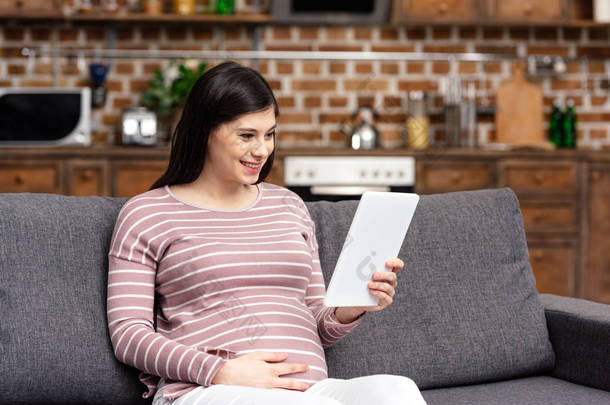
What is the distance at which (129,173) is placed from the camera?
3.74 m

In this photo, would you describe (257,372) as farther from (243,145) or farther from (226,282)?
(243,145)

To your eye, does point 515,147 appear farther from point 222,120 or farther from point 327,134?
point 222,120

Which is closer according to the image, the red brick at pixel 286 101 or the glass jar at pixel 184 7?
the glass jar at pixel 184 7

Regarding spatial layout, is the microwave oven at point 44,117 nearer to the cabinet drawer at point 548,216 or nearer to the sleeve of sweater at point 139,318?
the cabinet drawer at point 548,216

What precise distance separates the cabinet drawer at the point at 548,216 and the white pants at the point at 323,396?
109 inches

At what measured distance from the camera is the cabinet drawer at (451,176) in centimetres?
386

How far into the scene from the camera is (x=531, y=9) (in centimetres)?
419

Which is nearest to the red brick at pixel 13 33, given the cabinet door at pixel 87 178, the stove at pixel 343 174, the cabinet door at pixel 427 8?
the cabinet door at pixel 87 178

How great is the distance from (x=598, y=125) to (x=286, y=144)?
1.91m

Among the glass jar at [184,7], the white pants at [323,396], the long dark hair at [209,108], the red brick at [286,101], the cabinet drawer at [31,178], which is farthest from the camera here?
the red brick at [286,101]

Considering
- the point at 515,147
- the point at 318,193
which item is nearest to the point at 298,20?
the point at 318,193

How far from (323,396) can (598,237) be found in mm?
3109

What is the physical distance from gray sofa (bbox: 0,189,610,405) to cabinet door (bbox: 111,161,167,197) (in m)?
2.10

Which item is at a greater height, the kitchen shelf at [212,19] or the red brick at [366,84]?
the kitchen shelf at [212,19]
